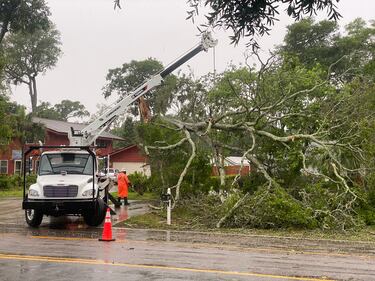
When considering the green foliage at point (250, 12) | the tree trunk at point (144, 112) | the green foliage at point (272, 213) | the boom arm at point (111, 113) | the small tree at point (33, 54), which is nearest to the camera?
the green foliage at point (250, 12)

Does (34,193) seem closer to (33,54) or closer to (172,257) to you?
(172,257)

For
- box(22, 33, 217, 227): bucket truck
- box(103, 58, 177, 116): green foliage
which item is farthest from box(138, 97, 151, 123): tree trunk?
box(103, 58, 177, 116): green foliage

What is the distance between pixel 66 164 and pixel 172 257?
723 centimetres

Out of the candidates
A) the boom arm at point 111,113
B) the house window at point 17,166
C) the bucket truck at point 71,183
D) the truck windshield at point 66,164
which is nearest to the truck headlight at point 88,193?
the bucket truck at point 71,183

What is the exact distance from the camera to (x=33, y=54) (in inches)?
2913

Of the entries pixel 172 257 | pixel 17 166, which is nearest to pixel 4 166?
pixel 17 166

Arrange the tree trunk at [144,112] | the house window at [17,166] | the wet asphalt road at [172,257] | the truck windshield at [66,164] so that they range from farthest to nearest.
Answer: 1. the house window at [17,166]
2. the tree trunk at [144,112]
3. the truck windshield at [66,164]
4. the wet asphalt road at [172,257]

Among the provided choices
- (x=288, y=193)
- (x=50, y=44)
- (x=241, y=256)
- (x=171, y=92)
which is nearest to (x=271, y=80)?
(x=171, y=92)

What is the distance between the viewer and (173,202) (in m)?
18.1

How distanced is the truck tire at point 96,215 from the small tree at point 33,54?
59682 millimetres

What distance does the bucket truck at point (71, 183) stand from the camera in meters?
15.4

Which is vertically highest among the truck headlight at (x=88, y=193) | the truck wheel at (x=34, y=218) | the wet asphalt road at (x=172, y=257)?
the truck headlight at (x=88, y=193)

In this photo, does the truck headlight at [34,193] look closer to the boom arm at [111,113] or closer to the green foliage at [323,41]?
the boom arm at [111,113]

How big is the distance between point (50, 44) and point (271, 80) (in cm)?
5845
